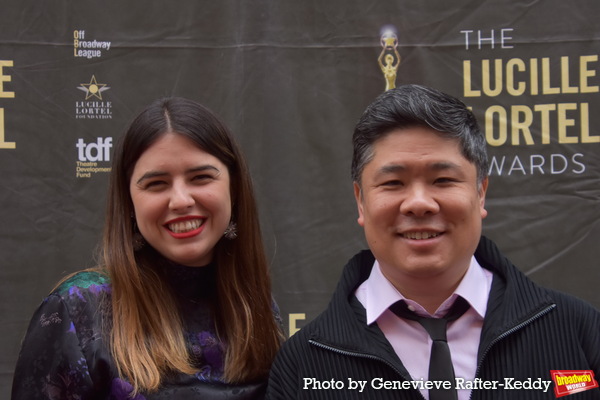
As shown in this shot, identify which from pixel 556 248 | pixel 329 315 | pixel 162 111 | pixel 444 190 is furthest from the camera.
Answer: pixel 556 248

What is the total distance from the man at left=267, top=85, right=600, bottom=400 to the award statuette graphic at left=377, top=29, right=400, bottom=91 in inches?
52.9

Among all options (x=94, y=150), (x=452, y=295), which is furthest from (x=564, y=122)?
(x=94, y=150)

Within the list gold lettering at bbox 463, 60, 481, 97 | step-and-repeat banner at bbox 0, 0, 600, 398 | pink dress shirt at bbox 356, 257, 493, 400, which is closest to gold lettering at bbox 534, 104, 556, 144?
step-and-repeat banner at bbox 0, 0, 600, 398

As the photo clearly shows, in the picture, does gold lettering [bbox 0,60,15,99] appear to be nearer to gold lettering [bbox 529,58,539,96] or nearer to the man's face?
the man's face

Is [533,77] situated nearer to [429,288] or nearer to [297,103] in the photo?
[297,103]

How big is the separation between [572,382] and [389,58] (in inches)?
74.7

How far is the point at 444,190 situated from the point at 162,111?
87cm

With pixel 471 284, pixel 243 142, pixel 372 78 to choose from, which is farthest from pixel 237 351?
pixel 372 78

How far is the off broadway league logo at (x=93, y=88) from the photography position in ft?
10.6

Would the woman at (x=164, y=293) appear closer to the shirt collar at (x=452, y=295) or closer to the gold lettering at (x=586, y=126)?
the shirt collar at (x=452, y=295)

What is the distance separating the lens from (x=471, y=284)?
189 cm

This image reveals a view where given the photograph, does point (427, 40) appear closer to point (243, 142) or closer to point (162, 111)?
point (243, 142)

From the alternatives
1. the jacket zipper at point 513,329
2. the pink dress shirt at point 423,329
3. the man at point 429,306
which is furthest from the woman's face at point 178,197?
the jacket zipper at point 513,329

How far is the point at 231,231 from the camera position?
2232mm
